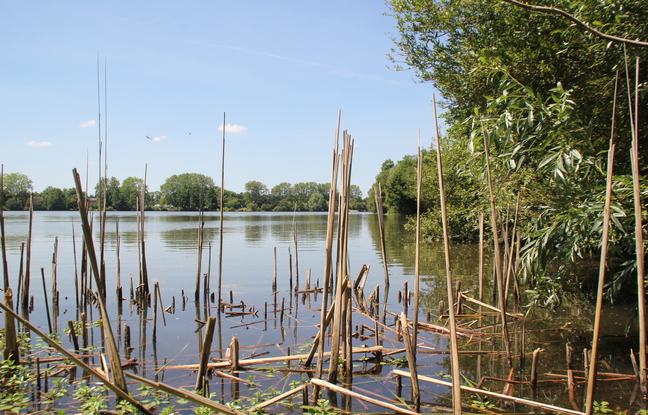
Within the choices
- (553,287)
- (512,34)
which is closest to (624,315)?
(553,287)

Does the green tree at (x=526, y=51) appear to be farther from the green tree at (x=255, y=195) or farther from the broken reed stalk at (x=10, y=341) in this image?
the green tree at (x=255, y=195)

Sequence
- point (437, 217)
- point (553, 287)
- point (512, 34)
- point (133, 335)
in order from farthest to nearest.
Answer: point (437, 217), point (512, 34), point (133, 335), point (553, 287)

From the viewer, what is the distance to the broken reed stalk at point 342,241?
4.97 meters

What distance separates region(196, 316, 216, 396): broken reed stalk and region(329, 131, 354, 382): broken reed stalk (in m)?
1.37

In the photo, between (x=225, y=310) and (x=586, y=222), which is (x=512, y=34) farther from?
(x=225, y=310)

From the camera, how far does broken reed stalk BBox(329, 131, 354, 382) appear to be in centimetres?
497

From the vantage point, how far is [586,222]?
5.88 meters

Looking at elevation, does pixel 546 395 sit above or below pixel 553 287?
below

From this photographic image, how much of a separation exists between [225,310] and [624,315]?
28.5 feet

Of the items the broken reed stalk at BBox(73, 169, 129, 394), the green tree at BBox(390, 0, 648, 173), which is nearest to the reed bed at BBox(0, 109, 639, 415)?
the broken reed stalk at BBox(73, 169, 129, 394)

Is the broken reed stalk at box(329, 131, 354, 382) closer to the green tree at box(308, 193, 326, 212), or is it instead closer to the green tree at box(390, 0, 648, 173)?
the green tree at box(390, 0, 648, 173)

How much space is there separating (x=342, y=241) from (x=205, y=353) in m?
1.86

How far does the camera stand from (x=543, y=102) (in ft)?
26.8

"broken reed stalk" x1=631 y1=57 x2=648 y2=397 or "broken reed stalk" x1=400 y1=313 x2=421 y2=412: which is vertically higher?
"broken reed stalk" x1=631 y1=57 x2=648 y2=397
